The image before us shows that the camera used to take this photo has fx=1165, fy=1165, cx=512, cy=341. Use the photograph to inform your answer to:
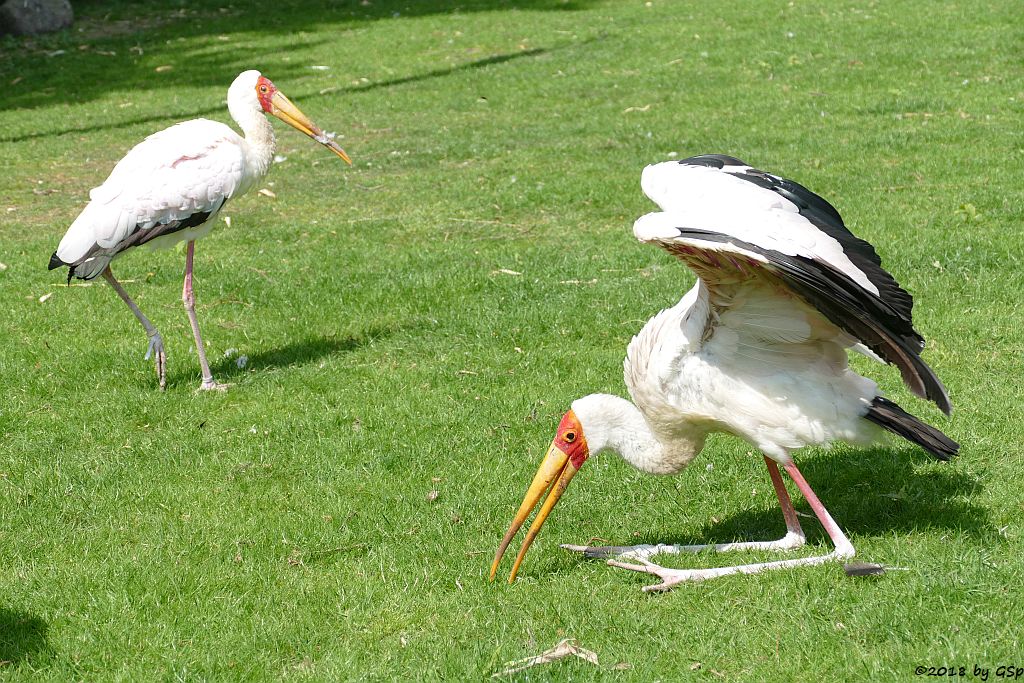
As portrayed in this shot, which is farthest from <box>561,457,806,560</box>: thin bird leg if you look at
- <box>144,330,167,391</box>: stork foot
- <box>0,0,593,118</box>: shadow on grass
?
<box>0,0,593,118</box>: shadow on grass

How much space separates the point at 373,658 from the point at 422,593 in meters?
0.44

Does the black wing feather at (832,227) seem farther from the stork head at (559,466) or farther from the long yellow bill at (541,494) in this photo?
the long yellow bill at (541,494)

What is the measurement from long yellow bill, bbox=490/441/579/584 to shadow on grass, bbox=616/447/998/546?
0.51 m

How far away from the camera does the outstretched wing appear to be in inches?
273

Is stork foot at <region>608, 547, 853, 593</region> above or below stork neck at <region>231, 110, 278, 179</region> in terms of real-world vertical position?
below

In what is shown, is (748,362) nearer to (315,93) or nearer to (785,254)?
(785,254)

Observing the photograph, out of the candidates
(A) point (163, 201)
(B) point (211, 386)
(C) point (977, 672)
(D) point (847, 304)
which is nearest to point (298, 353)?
(B) point (211, 386)

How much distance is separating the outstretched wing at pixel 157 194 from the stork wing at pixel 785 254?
12.1 feet

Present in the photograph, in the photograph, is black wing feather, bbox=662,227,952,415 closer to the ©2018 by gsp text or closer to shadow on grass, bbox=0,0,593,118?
the ©2018 by gsp text

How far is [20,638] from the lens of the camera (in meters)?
4.20

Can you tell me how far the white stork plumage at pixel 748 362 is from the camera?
3.97 metres

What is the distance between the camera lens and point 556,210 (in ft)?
32.3

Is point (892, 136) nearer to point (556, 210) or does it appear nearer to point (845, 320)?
point (556, 210)

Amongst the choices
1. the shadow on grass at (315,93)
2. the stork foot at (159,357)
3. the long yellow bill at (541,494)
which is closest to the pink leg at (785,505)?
the long yellow bill at (541,494)
